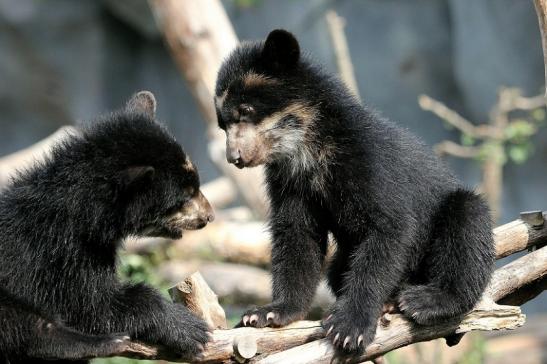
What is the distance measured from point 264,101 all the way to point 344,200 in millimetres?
796

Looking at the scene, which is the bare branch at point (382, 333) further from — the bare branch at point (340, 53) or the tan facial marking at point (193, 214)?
the bare branch at point (340, 53)

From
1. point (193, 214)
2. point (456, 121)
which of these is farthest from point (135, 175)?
point (456, 121)

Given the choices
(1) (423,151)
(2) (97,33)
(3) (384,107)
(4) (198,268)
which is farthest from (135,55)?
A: (1) (423,151)

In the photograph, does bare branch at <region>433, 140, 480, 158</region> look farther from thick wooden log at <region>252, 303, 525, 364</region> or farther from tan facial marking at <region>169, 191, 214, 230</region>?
tan facial marking at <region>169, 191, 214, 230</region>

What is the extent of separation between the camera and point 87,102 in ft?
53.5

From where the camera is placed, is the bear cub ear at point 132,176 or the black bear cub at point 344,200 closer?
the bear cub ear at point 132,176

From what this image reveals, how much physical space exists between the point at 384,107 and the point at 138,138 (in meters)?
10.6

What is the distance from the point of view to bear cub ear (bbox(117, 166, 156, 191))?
447 centimetres

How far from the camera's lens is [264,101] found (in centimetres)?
515

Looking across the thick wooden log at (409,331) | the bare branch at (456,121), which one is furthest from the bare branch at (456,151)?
the thick wooden log at (409,331)

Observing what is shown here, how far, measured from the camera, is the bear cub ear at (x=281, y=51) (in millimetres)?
5029

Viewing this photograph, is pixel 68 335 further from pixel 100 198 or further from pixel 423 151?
pixel 423 151

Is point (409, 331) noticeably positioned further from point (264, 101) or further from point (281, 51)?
point (281, 51)

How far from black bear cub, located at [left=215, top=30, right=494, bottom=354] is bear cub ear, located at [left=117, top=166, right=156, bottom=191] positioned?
29.8 inches
